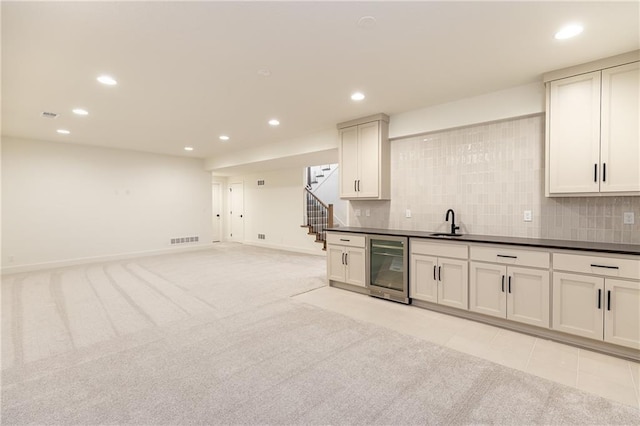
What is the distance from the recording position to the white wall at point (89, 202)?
5.72 m

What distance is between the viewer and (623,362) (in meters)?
2.45

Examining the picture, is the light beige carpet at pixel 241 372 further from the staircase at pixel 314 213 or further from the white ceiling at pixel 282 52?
the staircase at pixel 314 213

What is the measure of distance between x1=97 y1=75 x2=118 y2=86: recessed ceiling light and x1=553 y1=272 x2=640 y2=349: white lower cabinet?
4.82m

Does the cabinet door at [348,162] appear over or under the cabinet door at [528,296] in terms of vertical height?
over

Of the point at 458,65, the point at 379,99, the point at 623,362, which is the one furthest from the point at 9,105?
the point at 623,362

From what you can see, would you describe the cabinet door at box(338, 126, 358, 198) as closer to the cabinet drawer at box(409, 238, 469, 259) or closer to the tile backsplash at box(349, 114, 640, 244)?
the tile backsplash at box(349, 114, 640, 244)

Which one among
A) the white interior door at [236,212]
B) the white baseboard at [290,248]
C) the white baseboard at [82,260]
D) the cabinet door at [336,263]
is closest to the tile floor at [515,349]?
the cabinet door at [336,263]

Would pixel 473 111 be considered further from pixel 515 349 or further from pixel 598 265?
pixel 515 349

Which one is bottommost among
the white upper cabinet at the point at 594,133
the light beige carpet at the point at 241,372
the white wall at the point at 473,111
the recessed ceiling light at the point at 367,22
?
the light beige carpet at the point at 241,372

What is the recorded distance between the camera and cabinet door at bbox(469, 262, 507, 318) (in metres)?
3.07

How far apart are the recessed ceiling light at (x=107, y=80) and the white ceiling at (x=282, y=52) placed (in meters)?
0.07

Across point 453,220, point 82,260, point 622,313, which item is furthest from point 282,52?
point 82,260

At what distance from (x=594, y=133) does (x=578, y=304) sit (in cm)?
160

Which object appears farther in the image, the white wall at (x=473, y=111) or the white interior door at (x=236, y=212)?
the white interior door at (x=236, y=212)
